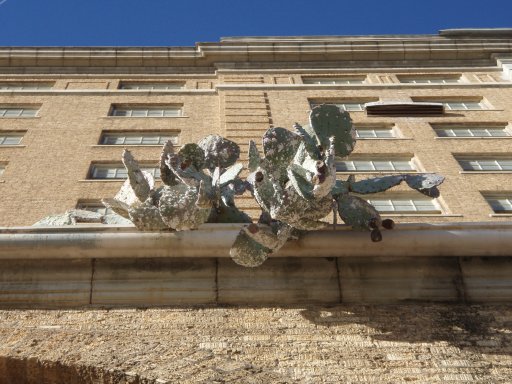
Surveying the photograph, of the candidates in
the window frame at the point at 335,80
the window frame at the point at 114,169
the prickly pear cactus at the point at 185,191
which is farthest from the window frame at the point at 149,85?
the prickly pear cactus at the point at 185,191

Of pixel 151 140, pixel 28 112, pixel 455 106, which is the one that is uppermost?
pixel 28 112

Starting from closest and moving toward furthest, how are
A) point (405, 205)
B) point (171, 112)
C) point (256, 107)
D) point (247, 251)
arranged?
point (247, 251), point (405, 205), point (256, 107), point (171, 112)

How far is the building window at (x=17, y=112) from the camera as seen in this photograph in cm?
1805

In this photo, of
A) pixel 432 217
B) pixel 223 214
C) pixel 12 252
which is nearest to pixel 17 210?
pixel 12 252

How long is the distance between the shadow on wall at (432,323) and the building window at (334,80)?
1507cm

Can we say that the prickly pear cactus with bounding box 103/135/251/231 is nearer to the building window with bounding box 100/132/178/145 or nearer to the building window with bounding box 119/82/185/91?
the building window with bounding box 100/132/178/145

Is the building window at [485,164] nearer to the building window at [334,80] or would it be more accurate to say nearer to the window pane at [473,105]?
the window pane at [473,105]

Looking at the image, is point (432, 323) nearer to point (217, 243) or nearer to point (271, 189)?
point (271, 189)

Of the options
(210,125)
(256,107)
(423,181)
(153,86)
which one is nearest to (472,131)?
(256,107)

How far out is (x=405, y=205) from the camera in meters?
13.9

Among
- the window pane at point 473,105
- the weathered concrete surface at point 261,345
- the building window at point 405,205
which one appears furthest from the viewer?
the window pane at point 473,105

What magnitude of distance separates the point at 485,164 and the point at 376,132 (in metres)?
3.17

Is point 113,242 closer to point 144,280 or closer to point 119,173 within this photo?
point 144,280

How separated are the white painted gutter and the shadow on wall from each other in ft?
2.19
